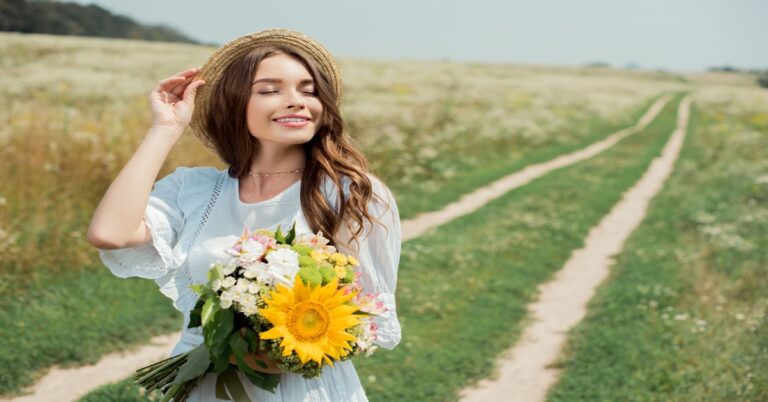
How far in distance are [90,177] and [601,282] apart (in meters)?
6.75

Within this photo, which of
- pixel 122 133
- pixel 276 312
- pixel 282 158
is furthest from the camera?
pixel 122 133

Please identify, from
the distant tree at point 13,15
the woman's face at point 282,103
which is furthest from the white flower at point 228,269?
the distant tree at point 13,15

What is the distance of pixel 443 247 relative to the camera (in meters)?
9.85

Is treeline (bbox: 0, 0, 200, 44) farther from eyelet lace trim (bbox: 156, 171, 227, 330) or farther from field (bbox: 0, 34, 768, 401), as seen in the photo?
eyelet lace trim (bbox: 156, 171, 227, 330)

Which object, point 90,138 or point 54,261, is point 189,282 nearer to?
point 54,261

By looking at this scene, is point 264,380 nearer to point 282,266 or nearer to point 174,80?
point 282,266

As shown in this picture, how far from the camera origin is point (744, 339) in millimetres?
6504

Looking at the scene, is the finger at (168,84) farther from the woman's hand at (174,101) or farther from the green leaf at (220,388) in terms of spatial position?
the green leaf at (220,388)

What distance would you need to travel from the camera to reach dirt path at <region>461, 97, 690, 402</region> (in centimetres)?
601

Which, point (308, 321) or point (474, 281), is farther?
point (474, 281)

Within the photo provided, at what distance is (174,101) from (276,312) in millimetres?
1029

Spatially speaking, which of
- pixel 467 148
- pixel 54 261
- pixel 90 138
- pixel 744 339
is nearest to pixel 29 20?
pixel 467 148

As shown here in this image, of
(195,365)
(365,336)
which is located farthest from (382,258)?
(195,365)

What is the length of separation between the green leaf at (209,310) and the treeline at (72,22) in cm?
3964
